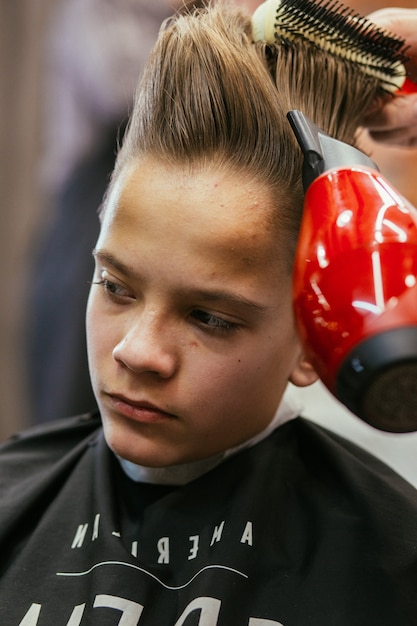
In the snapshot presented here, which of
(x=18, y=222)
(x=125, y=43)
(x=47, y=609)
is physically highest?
(x=125, y=43)

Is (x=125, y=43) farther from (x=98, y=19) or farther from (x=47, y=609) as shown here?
(x=47, y=609)

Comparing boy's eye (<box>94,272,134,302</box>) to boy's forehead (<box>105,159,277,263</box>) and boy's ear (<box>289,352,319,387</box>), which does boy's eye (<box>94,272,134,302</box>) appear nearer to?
boy's forehead (<box>105,159,277,263</box>)

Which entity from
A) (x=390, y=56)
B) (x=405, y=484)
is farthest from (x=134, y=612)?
(x=390, y=56)

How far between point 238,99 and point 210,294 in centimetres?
25

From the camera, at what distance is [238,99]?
0.98 m

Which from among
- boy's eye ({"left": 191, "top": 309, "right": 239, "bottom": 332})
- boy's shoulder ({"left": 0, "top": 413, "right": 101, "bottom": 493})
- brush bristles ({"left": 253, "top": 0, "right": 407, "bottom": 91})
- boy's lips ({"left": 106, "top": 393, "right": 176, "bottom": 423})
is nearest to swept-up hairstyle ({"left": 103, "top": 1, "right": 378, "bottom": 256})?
brush bristles ({"left": 253, "top": 0, "right": 407, "bottom": 91})

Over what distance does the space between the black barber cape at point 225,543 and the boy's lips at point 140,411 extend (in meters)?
0.18

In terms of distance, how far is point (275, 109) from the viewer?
38.8 inches

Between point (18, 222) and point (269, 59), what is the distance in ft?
5.99

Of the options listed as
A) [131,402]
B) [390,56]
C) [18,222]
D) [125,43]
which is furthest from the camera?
[18,222]

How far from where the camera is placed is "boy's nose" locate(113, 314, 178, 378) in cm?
90

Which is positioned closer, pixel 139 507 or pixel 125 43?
pixel 139 507

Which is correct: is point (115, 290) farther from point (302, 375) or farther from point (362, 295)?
point (362, 295)

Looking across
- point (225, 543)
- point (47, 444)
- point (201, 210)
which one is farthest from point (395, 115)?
point (47, 444)
